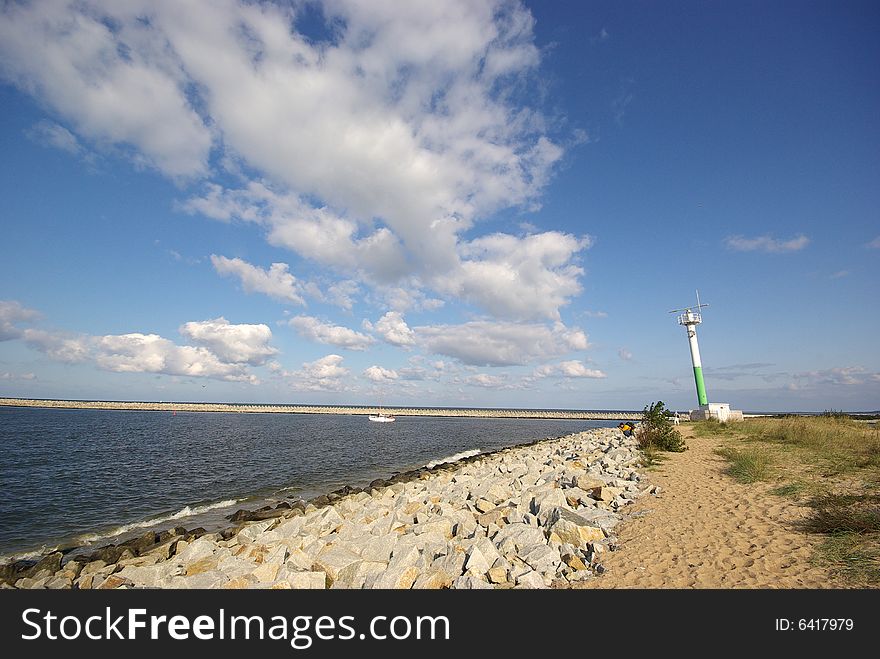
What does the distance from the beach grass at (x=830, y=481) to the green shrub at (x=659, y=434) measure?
247cm

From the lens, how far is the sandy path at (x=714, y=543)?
6531 mm

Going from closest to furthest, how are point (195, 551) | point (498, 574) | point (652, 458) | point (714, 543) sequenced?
point (498, 574), point (714, 543), point (195, 551), point (652, 458)

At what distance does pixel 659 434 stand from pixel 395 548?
18049mm

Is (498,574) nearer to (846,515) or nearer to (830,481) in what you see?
(846,515)

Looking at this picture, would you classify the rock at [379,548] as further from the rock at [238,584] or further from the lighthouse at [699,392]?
the lighthouse at [699,392]

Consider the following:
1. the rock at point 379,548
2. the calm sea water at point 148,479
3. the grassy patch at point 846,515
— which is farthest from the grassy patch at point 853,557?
the calm sea water at point 148,479

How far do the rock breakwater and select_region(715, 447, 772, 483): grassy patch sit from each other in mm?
3060

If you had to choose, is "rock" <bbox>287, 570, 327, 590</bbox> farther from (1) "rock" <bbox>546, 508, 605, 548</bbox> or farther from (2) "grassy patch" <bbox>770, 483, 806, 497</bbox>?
(2) "grassy patch" <bbox>770, 483, 806, 497</bbox>

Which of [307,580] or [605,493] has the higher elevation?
[605,493]

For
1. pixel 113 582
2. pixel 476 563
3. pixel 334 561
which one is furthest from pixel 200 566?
pixel 476 563

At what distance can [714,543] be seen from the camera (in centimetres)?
801
